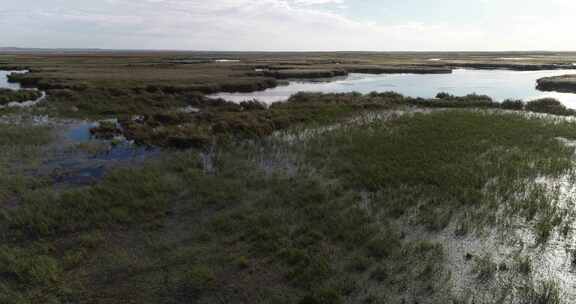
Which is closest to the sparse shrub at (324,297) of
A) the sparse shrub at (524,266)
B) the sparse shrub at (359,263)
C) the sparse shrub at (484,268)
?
the sparse shrub at (359,263)

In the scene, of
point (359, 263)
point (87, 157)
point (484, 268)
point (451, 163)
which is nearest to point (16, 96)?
point (87, 157)

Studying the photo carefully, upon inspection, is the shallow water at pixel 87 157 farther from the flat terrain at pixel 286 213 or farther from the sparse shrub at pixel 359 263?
the sparse shrub at pixel 359 263

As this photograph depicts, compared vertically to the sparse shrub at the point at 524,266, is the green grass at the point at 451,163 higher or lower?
higher

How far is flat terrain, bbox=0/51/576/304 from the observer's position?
763 cm

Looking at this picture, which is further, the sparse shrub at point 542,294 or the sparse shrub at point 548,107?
the sparse shrub at point 548,107

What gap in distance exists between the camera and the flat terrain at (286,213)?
763 centimetres

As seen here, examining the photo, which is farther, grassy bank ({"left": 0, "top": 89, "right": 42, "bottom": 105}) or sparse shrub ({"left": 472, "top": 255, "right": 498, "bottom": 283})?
grassy bank ({"left": 0, "top": 89, "right": 42, "bottom": 105})

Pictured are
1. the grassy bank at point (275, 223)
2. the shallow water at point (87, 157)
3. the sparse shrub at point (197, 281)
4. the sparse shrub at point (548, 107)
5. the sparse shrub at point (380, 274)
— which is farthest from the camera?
the sparse shrub at point (548, 107)

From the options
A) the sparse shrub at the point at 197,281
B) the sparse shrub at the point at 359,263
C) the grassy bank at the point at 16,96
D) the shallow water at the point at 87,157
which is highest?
the grassy bank at the point at 16,96

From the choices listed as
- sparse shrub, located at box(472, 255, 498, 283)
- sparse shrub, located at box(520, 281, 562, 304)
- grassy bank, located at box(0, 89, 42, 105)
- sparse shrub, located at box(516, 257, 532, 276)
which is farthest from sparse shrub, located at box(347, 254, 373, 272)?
grassy bank, located at box(0, 89, 42, 105)

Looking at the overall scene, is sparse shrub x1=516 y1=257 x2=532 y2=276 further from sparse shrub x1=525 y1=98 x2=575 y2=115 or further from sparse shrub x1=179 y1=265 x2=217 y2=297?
sparse shrub x1=525 y1=98 x2=575 y2=115

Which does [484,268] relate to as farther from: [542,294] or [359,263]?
[359,263]

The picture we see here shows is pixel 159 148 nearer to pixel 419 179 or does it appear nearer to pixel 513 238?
pixel 419 179

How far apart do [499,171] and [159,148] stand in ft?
54.2
